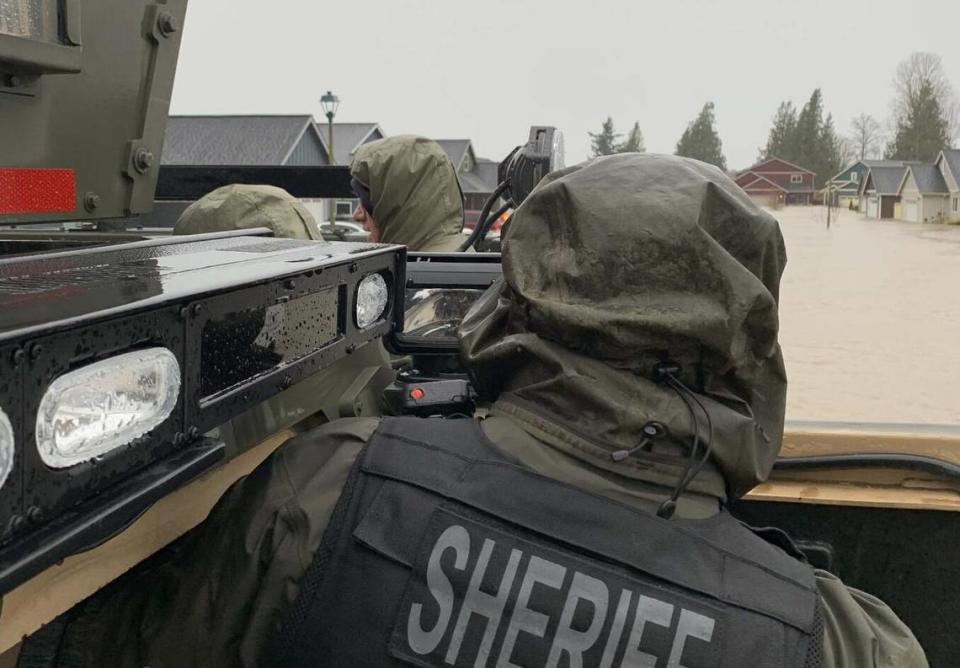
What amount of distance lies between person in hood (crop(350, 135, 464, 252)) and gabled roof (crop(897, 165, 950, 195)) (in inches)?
81.2

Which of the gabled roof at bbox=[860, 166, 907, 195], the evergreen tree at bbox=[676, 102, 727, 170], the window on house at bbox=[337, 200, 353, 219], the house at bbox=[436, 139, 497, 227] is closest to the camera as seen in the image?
the gabled roof at bbox=[860, 166, 907, 195]

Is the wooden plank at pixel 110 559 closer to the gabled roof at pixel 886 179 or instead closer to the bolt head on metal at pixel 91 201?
the bolt head on metal at pixel 91 201

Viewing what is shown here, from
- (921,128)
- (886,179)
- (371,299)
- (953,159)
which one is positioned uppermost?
(921,128)

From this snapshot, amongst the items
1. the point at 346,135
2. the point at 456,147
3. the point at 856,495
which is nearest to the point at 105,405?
the point at 856,495

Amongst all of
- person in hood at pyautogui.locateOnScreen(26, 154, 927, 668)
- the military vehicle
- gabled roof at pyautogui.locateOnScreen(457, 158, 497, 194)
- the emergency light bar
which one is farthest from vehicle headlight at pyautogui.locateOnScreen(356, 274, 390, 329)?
gabled roof at pyautogui.locateOnScreen(457, 158, 497, 194)

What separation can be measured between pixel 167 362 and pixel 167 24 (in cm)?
149

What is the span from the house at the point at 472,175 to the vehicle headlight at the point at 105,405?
3079 cm

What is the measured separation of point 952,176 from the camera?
3.94 m

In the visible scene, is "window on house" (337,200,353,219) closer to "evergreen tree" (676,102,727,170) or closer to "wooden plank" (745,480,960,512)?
"evergreen tree" (676,102,727,170)

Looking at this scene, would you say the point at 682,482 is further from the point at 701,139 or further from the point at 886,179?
the point at 701,139

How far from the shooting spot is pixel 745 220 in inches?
59.2

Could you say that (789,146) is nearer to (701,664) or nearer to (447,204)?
(447,204)

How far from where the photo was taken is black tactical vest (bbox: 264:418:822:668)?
54.5 inches

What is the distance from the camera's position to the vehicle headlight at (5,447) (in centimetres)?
89
